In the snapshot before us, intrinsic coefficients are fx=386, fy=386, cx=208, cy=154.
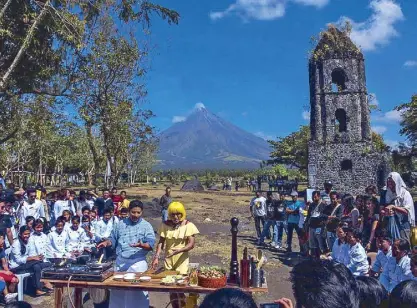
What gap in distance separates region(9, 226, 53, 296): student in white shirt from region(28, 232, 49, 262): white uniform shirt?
6 cm

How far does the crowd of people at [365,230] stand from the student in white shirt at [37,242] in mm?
4905

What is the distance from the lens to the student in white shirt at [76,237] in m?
7.83

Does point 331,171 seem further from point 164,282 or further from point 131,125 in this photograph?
point 164,282

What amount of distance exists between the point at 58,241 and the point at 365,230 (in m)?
5.93

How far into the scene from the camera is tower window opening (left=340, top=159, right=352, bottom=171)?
23.1m

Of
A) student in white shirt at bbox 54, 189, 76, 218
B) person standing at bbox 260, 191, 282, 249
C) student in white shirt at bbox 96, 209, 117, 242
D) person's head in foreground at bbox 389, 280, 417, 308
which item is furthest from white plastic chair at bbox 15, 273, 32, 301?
person standing at bbox 260, 191, 282, 249

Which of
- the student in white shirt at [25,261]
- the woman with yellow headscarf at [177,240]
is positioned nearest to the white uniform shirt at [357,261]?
the woman with yellow headscarf at [177,240]

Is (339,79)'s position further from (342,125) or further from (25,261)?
(25,261)

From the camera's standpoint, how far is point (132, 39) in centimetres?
1636

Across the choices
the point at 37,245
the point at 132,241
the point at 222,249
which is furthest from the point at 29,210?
the point at 222,249

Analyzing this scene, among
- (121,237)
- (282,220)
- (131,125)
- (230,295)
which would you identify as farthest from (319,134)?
(230,295)

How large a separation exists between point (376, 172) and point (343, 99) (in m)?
4.76

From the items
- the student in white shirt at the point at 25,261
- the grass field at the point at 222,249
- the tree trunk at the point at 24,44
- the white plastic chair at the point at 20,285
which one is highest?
the tree trunk at the point at 24,44

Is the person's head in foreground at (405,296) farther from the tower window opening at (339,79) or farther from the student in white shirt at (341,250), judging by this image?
the tower window opening at (339,79)
